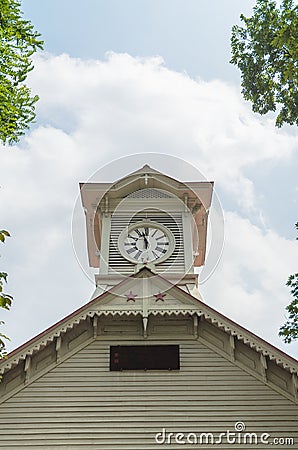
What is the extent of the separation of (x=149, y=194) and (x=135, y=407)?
8780mm

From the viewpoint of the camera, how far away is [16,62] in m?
8.31

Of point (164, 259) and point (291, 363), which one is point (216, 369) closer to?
point (291, 363)

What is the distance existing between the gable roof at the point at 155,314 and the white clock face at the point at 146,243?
246 centimetres

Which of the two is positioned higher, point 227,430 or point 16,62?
point 16,62

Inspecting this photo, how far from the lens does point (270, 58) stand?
473 inches

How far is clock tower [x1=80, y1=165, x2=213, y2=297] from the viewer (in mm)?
16734

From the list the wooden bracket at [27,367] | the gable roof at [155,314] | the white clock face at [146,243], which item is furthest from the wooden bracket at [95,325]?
the white clock face at [146,243]

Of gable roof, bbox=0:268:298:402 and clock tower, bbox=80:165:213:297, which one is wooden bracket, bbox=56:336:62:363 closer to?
gable roof, bbox=0:268:298:402

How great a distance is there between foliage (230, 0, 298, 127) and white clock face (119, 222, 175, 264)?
19.7 ft

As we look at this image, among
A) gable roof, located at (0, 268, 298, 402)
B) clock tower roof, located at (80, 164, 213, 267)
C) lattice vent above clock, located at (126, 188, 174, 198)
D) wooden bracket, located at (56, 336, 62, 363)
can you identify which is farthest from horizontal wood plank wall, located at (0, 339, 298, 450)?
lattice vent above clock, located at (126, 188, 174, 198)

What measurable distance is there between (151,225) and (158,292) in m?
4.18

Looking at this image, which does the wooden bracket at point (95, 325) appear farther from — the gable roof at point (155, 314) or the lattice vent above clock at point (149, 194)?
the lattice vent above clock at point (149, 194)

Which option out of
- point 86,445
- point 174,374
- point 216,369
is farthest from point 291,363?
point 86,445

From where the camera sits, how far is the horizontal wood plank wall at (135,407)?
38.2 ft
